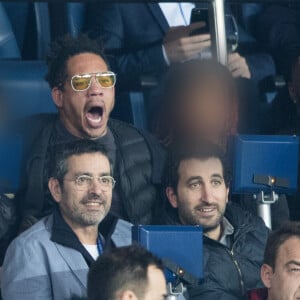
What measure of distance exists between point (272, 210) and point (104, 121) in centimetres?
110

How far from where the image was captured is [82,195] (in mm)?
7242

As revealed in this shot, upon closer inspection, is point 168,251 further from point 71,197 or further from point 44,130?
point 44,130

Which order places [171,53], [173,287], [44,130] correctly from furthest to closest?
[171,53] → [44,130] → [173,287]

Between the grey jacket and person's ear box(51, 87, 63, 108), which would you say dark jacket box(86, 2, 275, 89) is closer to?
person's ear box(51, 87, 63, 108)

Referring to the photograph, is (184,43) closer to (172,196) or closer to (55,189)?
(172,196)

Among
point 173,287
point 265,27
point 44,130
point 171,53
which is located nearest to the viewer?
point 173,287

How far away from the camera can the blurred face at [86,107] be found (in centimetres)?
777

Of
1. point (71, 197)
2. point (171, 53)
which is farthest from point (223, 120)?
point (71, 197)

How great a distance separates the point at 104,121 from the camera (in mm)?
7754

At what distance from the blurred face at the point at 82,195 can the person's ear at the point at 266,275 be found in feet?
2.69

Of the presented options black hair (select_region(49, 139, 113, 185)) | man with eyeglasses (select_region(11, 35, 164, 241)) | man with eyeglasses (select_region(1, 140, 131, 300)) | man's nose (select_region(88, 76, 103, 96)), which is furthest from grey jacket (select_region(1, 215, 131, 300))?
man's nose (select_region(88, 76, 103, 96))

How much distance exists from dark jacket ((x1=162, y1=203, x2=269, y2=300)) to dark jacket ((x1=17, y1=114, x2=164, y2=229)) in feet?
0.68

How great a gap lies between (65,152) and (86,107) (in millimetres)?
543

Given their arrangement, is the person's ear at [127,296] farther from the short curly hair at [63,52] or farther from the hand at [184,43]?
the hand at [184,43]
